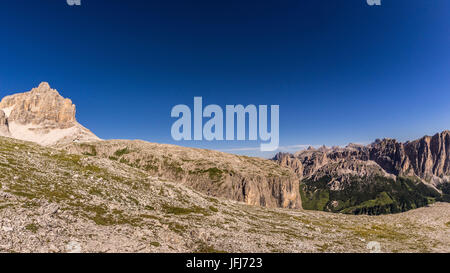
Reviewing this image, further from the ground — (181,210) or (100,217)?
(100,217)

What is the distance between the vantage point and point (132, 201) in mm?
60156

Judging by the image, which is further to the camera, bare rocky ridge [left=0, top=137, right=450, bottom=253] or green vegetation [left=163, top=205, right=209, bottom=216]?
green vegetation [left=163, top=205, right=209, bottom=216]

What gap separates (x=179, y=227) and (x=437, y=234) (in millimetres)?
126702

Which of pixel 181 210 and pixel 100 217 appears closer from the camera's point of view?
pixel 100 217

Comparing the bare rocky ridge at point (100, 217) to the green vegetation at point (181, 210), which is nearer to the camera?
the bare rocky ridge at point (100, 217)
